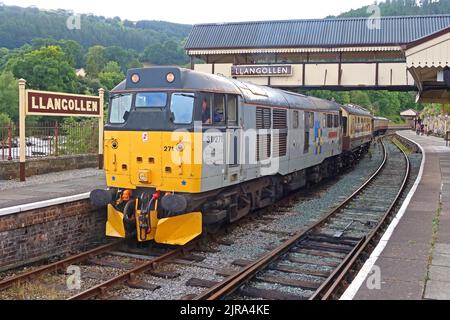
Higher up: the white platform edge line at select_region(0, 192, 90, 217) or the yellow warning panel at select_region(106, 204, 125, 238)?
the white platform edge line at select_region(0, 192, 90, 217)

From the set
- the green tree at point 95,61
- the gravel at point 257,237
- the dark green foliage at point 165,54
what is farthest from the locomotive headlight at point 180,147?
the dark green foliage at point 165,54

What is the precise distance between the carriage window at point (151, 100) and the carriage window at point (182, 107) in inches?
8.0

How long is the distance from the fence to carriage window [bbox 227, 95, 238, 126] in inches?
310

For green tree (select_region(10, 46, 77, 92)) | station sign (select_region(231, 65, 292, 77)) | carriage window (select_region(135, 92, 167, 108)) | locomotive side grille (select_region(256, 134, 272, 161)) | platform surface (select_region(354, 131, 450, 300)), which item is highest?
green tree (select_region(10, 46, 77, 92))

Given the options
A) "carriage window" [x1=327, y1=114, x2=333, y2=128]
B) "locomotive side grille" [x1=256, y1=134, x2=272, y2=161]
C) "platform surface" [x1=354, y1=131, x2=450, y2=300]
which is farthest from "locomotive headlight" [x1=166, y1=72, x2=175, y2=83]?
"carriage window" [x1=327, y1=114, x2=333, y2=128]

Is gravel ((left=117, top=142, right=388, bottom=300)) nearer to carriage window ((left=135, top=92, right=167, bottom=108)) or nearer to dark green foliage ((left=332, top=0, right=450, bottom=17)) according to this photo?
carriage window ((left=135, top=92, right=167, bottom=108))

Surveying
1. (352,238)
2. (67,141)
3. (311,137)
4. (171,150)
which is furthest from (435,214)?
(67,141)

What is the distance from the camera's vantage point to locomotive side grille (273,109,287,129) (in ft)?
39.9

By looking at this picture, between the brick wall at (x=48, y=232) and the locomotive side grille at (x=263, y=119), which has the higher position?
the locomotive side grille at (x=263, y=119)

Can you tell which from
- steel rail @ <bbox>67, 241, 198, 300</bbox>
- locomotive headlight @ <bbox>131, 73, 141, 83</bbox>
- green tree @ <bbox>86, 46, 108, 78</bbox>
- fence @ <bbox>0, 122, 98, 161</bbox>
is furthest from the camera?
green tree @ <bbox>86, 46, 108, 78</bbox>

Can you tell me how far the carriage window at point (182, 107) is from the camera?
8836 millimetres

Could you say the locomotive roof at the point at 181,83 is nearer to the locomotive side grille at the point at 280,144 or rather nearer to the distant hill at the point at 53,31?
the locomotive side grille at the point at 280,144

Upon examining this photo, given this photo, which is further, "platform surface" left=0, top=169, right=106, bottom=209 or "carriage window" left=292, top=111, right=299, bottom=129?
"carriage window" left=292, top=111, right=299, bottom=129

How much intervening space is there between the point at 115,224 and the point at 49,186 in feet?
13.7
